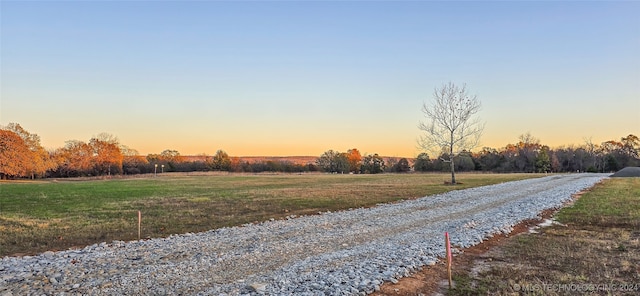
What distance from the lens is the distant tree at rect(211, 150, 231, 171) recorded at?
12288cm

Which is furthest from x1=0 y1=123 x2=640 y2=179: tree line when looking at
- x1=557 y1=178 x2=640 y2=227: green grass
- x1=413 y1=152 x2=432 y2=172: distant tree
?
x1=557 y1=178 x2=640 y2=227: green grass

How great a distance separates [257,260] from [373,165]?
111 m

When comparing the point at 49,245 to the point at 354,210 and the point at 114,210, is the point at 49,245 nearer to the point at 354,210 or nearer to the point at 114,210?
the point at 114,210

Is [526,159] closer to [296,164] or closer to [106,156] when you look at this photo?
[296,164]

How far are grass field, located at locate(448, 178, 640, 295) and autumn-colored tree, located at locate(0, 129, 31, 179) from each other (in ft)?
282

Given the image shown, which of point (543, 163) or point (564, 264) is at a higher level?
point (543, 163)

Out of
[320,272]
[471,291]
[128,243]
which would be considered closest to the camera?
[471,291]

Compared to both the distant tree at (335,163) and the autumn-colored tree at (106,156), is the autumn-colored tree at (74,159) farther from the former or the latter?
the distant tree at (335,163)

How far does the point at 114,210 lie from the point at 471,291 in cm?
1865

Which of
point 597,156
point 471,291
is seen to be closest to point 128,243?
point 471,291

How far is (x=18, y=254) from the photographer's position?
1070cm

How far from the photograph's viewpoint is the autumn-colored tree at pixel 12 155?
2825 inches

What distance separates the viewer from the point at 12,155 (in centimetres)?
7250

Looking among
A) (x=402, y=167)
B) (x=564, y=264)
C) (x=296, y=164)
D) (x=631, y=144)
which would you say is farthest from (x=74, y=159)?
(x=631, y=144)
